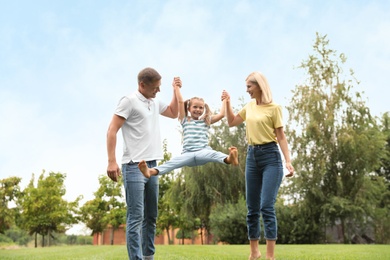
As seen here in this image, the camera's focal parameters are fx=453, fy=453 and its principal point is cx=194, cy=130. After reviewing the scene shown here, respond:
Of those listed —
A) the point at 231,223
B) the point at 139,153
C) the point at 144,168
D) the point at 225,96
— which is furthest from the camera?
the point at 231,223

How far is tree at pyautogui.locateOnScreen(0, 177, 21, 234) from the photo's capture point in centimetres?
3361

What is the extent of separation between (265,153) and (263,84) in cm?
82

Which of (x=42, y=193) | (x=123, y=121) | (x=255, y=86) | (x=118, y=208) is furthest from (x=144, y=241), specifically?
(x=118, y=208)

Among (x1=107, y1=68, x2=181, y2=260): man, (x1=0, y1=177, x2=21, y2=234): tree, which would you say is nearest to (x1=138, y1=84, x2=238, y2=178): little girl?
(x1=107, y1=68, x2=181, y2=260): man

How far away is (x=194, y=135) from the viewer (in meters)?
5.43

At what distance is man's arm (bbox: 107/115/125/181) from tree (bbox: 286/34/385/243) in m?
22.9

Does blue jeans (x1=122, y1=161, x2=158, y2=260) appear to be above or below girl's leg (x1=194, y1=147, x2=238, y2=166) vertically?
below

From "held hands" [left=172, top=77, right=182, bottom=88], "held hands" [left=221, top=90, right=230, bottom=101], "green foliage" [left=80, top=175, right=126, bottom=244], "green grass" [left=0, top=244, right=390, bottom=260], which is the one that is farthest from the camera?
"green foliage" [left=80, top=175, right=126, bottom=244]

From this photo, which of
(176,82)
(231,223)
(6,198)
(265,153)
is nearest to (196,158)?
(265,153)

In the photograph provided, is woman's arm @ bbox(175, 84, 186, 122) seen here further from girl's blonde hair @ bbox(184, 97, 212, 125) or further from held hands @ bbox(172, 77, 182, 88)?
girl's blonde hair @ bbox(184, 97, 212, 125)

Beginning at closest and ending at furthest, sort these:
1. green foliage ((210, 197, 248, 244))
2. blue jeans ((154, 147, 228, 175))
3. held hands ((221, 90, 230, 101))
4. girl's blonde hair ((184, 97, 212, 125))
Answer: blue jeans ((154, 147, 228, 175)) → girl's blonde hair ((184, 97, 212, 125)) → held hands ((221, 90, 230, 101)) → green foliage ((210, 197, 248, 244))

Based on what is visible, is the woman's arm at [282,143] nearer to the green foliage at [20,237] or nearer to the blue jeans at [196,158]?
the blue jeans at [196,158]

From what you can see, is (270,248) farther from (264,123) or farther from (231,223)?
(231,223)

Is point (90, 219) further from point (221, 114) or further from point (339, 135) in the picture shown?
point (221, 114)
